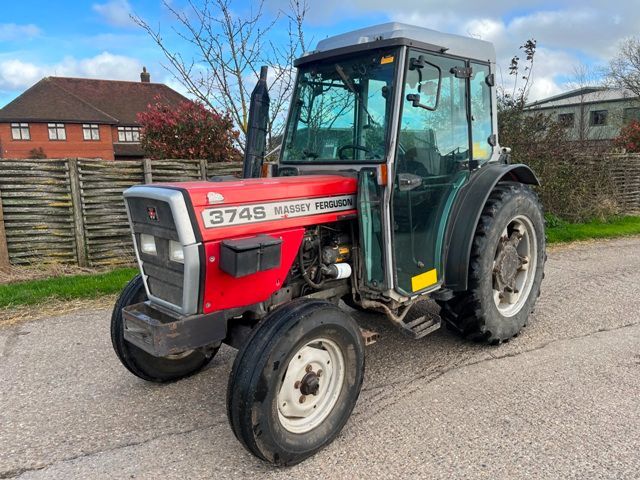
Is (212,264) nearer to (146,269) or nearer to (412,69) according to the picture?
(146,269)

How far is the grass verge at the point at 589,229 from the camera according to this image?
9180mm

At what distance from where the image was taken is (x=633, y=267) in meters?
6.96

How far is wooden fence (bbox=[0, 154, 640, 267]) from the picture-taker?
673 cm

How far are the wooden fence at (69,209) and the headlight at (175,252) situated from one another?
4776 mm

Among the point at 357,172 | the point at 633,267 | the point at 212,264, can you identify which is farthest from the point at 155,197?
the point at 633,267

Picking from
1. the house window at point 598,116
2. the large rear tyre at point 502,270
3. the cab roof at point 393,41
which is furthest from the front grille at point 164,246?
the house window at point 598,116

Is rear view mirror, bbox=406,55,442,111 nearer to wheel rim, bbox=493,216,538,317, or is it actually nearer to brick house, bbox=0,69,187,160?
wheel rim, bbox=493,216,538,317

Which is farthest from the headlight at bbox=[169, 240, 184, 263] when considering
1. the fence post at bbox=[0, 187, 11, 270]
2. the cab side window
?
the fence post at bbox=[0, 187, 11, 270]

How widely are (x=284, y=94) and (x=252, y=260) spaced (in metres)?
6.35

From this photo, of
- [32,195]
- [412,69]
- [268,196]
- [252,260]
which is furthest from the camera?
[32,195]

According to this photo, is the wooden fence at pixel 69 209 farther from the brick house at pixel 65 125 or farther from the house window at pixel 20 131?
the house window at pixel 20 131

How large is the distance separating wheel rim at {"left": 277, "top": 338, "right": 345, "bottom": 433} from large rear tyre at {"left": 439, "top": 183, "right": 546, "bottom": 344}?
1468mm

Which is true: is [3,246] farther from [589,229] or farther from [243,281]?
[589,229]

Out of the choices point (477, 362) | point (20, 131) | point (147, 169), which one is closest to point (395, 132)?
point (477, 362)
